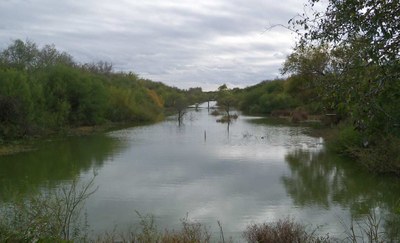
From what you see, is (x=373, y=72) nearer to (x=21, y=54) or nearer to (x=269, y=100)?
(x=21, y=54)

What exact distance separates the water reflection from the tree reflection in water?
298 inches

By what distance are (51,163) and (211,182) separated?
823 cm

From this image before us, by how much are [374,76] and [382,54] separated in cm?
32

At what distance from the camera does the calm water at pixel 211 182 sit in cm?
1116

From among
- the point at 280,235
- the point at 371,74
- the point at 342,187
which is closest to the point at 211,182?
the point at 342,187

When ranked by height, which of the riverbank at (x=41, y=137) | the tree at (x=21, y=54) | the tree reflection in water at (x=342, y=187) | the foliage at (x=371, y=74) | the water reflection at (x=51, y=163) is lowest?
the tree reflection in water at (x=342, y=187)

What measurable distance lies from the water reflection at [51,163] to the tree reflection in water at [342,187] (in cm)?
757

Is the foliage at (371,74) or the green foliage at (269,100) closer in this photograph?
the foliage at (371,74)

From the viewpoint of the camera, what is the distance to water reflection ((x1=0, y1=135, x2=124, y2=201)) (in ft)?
47.9

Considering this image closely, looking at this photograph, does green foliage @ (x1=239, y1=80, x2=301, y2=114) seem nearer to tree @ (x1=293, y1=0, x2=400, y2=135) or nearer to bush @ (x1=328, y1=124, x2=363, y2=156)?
bush @ (x1=328, y1=124, x2=363, y2=156)

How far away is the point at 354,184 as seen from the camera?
1548cm

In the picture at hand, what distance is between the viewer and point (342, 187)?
49.4 ft

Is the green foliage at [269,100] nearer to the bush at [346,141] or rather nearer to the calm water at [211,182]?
the bush at [346,141]

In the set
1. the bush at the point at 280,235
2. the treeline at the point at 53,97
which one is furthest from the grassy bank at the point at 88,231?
the treeline at the point at 53,97
